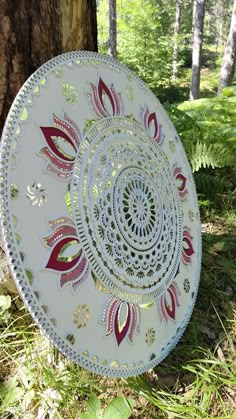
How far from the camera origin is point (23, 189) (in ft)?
3.19

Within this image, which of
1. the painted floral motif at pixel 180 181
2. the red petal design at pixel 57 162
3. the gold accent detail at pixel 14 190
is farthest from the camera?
the painted floral motif at pixel 180 181

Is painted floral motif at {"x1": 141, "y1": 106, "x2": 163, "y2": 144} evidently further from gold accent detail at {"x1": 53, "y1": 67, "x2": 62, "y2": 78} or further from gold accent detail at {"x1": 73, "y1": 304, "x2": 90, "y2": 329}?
gold accent detail at {"x1": 73, "y1": 304, "x2": 90, "y2": 329}

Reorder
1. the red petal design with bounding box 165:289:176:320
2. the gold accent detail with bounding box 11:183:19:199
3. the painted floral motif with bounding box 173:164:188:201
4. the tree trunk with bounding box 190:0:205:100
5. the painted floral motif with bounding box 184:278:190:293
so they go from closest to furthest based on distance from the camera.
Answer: the gold accent detail with bounding box 11:183:19:199 → the red petal design with bounding box 165:289:176:320 → the painted floral motif with bounding box 184:278:190:293 → the painted floral motif with bounding box 173:164:188:201 → the tree trunk with bounding box 190:0:205:100

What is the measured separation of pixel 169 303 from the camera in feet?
4.42

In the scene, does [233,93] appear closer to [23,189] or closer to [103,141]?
[103,141]

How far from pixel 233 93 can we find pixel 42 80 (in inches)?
178

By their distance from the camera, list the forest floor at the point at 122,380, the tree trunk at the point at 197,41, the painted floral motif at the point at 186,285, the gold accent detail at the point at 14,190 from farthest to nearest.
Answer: the tree trunk at the point at 197,41 → the painted floral motif at the point at 186,285 → the forest floor at the point at 122,380 → the gold accent detail at the point at 14,190

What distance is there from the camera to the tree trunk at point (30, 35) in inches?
48.4

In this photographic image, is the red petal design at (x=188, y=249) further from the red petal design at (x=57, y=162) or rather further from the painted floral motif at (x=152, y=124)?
the red petal design at (x=57, y=162)

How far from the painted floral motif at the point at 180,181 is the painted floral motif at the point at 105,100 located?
1.18 ft

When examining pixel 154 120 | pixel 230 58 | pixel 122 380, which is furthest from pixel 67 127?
pixel 230 58

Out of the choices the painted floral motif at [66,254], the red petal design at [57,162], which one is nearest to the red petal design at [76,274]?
the painted floral motif at [66,254]

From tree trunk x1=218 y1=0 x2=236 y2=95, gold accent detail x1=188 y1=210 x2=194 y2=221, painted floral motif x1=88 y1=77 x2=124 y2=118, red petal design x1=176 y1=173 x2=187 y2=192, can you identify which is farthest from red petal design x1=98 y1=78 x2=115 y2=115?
tree trunk x1=218 y1=0 x2=236 y2=95

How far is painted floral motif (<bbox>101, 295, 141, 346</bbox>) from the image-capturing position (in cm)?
112
